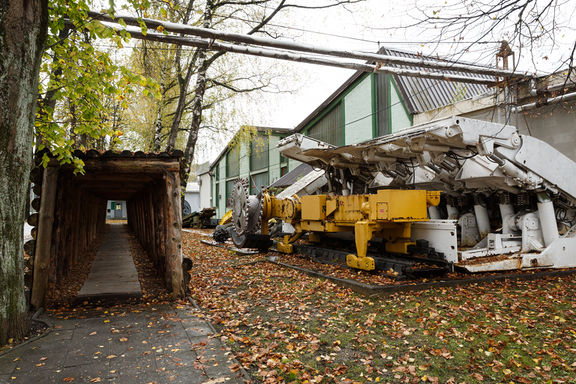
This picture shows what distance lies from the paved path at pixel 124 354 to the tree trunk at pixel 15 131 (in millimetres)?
608

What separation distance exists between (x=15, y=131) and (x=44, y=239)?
2186mm

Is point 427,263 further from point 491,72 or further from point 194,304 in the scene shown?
point 491,72

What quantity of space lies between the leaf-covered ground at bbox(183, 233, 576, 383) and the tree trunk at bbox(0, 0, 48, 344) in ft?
8.18

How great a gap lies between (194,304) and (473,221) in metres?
6.89

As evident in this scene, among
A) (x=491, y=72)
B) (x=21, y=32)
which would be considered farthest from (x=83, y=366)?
(x=491, y=72)

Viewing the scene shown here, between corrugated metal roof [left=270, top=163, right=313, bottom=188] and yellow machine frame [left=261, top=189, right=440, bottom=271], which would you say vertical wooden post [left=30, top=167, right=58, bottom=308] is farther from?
corrugated metal roof [left=270, top=163, right=313, bottom=188]

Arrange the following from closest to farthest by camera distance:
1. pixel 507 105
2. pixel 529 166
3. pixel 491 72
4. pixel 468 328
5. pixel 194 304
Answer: pixel 468 328 → pixel 194 304 → pixel 529 166 → pixel 491 72 → pixel 507 105

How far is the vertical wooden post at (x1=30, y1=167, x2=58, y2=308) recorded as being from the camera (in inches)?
226

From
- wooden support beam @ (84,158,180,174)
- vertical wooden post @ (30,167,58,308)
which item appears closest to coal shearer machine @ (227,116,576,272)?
wooden support beam @ (84,158,180,174)

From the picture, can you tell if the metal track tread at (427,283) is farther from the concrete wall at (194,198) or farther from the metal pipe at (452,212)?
the concrete wall at (194,198)

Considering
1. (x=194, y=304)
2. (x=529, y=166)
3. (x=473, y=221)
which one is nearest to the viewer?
(x=194, y=304)

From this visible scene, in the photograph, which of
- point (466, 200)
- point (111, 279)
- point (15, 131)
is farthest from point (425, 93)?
point (15, 131)

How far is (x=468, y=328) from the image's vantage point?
16.1 feet

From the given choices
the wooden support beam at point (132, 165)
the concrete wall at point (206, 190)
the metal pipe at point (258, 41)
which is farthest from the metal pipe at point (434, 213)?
the concrete wall at point (206, 190)
